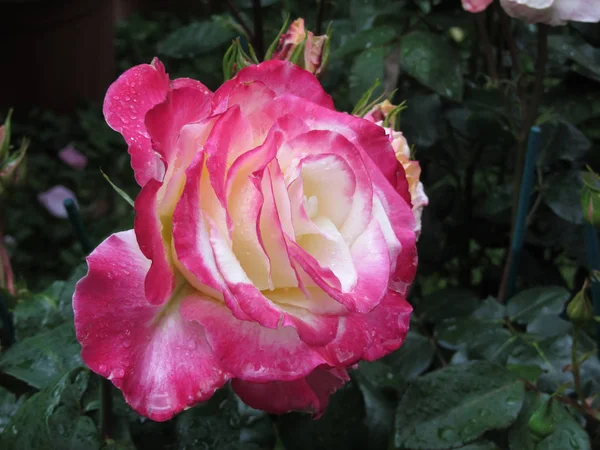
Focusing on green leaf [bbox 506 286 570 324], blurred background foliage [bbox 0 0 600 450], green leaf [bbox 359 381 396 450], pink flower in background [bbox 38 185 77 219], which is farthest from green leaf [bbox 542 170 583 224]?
pink flower in background [bbox 38 185 77 219]

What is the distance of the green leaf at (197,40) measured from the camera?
90 cm

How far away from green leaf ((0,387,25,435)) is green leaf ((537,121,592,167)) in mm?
604

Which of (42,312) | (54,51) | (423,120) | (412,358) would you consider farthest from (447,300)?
(54,51)

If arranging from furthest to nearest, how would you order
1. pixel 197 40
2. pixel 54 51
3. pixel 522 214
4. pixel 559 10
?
pixel 54 51
pixel 197 40
pixel 522 214
pixel 559 10

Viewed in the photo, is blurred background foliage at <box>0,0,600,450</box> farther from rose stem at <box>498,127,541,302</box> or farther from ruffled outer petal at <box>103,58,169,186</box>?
ruffled outer petal at <box>103,58,169,186</box>

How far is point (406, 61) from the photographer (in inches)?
28.9

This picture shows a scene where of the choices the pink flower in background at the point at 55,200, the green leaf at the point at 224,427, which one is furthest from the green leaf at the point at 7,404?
the pink flower in background at the point at 55,200

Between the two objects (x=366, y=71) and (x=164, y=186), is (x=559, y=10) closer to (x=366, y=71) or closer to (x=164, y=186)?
(x=366, y=71)

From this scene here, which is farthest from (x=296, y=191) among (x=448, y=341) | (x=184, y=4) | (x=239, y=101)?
(x=184, y=4)

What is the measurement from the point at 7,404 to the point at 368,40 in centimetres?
52

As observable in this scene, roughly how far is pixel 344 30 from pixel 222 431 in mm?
593

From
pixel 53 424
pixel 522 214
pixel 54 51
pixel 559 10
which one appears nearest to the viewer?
pixel 53 424

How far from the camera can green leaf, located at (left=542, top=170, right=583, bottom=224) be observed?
0.76 m

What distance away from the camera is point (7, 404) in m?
0.52
